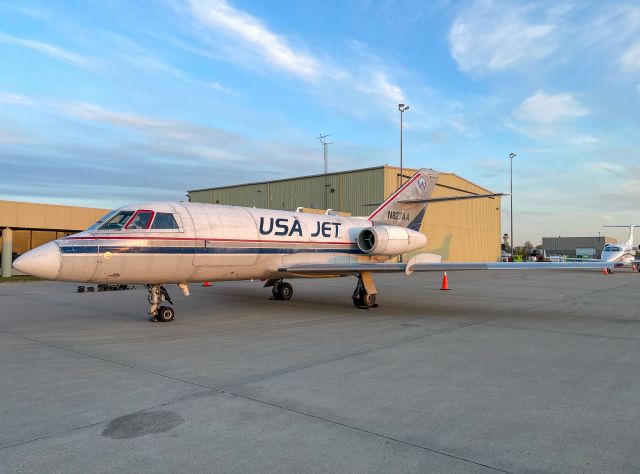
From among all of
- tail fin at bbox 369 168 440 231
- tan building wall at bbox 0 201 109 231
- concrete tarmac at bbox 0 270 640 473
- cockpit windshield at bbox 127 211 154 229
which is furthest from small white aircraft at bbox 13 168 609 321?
tan building wall at bbox 0 201 109 231

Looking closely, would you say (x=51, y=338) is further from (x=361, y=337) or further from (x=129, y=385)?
(x=361, y=337)

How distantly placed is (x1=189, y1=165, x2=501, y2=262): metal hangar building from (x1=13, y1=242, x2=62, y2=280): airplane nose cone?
84.1 feet

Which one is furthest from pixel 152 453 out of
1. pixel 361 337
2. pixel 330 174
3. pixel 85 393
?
pixel 330 174

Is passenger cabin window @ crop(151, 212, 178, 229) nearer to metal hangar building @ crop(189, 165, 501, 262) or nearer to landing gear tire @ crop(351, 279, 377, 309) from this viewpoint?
landing gear tire @ crop(351, 279, 377, 309)

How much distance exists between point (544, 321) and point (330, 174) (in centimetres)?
2891

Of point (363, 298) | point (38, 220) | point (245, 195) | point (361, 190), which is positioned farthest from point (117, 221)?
point (245, 195)

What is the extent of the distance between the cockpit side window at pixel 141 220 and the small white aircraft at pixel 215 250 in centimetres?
2

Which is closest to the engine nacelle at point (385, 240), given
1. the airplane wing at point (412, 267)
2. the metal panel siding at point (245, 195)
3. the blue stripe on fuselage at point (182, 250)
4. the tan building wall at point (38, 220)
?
the blue stripe on fuselage at point (182, 250)

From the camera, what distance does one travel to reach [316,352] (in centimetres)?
778

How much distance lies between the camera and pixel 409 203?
59.4ft

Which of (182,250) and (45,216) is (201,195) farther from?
(182,250)

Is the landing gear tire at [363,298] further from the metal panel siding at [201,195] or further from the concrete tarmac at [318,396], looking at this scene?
the metal panel siding at [201,195]

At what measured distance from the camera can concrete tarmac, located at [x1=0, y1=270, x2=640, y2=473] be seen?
3.80 m

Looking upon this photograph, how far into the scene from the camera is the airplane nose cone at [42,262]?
8.88m
